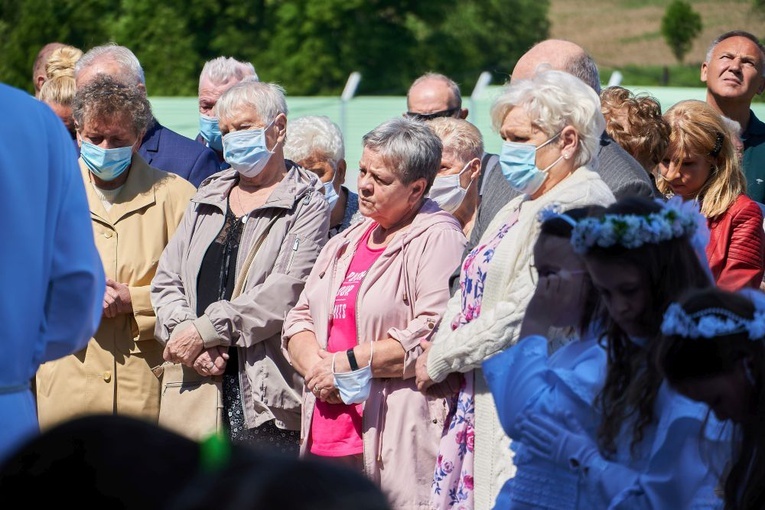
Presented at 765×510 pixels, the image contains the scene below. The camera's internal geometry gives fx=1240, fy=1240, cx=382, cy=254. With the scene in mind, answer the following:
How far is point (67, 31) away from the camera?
3088 centimetres

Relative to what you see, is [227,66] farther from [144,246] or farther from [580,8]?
[580,8]

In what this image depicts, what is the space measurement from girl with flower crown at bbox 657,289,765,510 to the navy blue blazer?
4.10 m

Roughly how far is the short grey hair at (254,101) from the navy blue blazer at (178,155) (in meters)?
0.79

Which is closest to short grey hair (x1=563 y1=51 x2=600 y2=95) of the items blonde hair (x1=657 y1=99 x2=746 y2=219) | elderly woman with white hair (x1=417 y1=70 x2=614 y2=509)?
blonde hair (x1=657 y1=99 x2=746 y2=219)

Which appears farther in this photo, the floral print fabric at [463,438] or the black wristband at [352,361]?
the black wristband at [352,361]

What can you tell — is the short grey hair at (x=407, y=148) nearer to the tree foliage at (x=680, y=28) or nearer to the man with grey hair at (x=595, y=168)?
the man with grey hair at (x=595, y=168)

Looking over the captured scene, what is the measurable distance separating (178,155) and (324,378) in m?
2.12

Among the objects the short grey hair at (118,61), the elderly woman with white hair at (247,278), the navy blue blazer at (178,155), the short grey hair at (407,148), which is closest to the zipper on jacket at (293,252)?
the elderly woman with white hair at (247,278)

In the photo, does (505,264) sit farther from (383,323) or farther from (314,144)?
(314,144)

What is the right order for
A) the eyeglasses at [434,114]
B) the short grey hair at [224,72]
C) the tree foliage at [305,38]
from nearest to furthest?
the eyeglasses at [434,114], the short grey hair at [224,72], the tree foliage at [305,38]

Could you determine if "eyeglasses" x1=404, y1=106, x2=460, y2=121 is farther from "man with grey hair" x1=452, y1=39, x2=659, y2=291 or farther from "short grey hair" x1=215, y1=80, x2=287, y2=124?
"man with grey hair" x1=452, y1=39, x2=659, y2=291

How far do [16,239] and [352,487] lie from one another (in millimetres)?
1786

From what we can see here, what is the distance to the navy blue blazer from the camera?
257 inches

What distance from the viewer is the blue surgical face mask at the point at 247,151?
5.57 metres
